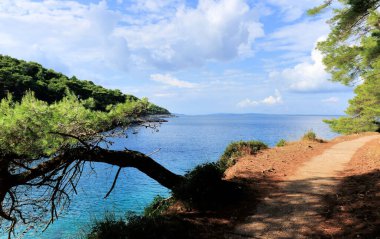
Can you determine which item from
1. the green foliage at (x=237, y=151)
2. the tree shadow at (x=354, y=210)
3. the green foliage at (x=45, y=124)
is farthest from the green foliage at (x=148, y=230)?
the green foliage at (x=237, y=151)

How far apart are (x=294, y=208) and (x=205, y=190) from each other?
8.61 ft

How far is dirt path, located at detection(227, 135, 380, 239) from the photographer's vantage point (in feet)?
25.9

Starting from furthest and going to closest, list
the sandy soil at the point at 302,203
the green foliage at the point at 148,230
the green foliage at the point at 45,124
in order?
the sandy soil at the point at 302,203, the green foliage at the point at 148,230, the green foliage at the point at 45,124

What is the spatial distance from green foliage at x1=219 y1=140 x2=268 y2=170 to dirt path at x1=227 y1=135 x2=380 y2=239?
4511 mm

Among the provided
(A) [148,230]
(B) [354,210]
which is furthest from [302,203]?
(A) [148,230]

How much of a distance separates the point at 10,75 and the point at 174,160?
23.7 metres

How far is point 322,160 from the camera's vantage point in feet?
53.3

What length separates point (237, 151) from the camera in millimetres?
19344

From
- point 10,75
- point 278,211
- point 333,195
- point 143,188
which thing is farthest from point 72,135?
point 10,75

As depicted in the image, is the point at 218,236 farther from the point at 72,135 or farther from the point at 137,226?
the point at 72,135

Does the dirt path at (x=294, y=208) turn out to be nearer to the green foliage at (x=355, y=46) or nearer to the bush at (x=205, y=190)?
the bush at (x=205, y=190)

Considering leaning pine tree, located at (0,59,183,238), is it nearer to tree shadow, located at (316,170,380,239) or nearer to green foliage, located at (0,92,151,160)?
green foliage, located at (0,92,151,160)

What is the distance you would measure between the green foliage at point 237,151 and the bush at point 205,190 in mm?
6774

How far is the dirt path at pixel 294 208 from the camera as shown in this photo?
25.9 feet
